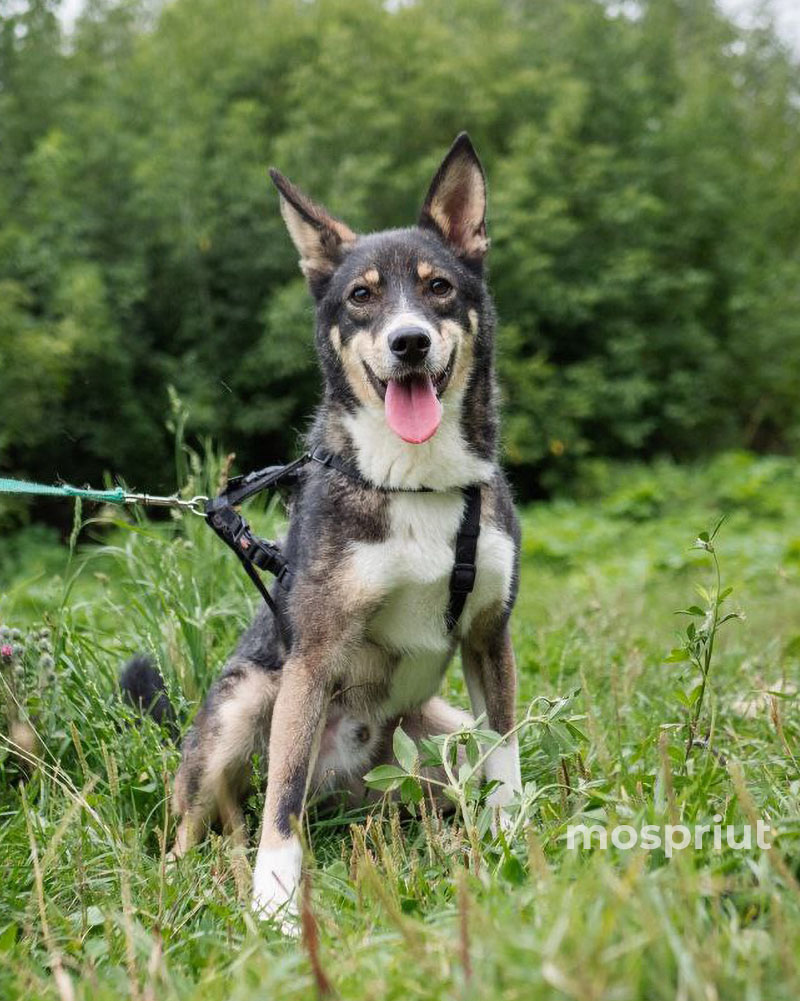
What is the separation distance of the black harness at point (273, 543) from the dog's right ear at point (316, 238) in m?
0.59

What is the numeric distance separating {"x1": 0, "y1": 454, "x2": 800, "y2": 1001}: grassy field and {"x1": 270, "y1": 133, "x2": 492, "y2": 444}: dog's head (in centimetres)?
87

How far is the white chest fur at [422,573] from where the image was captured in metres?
2.69

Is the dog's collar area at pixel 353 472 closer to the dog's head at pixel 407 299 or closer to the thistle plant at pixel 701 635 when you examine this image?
the dog's head at pixel 407 299

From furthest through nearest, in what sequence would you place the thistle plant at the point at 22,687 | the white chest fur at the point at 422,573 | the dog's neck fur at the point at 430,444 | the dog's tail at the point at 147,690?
the dog's tail at the point at 147,690
the thistle plant at the point at 22,687
the dog's neck fur at the point at 430,444
the white chest fur at the point at 422,573

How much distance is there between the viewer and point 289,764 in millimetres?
2658

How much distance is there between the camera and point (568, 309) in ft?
51.2

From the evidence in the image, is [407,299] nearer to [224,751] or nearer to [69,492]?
[69,492]

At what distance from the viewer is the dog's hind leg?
115 inches

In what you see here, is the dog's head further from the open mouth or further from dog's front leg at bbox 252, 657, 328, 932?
dog's front leg at bbox 252, 657, 328, 932

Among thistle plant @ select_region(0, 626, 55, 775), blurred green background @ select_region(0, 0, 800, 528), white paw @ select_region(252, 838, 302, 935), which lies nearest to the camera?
white paw @ select_region(252, 838, 302, 935)

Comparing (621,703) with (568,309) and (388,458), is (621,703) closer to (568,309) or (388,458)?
(388,458)

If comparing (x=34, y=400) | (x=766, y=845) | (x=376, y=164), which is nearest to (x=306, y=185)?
(x=376, y=164)

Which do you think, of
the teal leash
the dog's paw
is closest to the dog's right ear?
the teal leash

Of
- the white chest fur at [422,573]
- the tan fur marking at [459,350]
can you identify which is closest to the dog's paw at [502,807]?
the white chest fur at [422,573]
